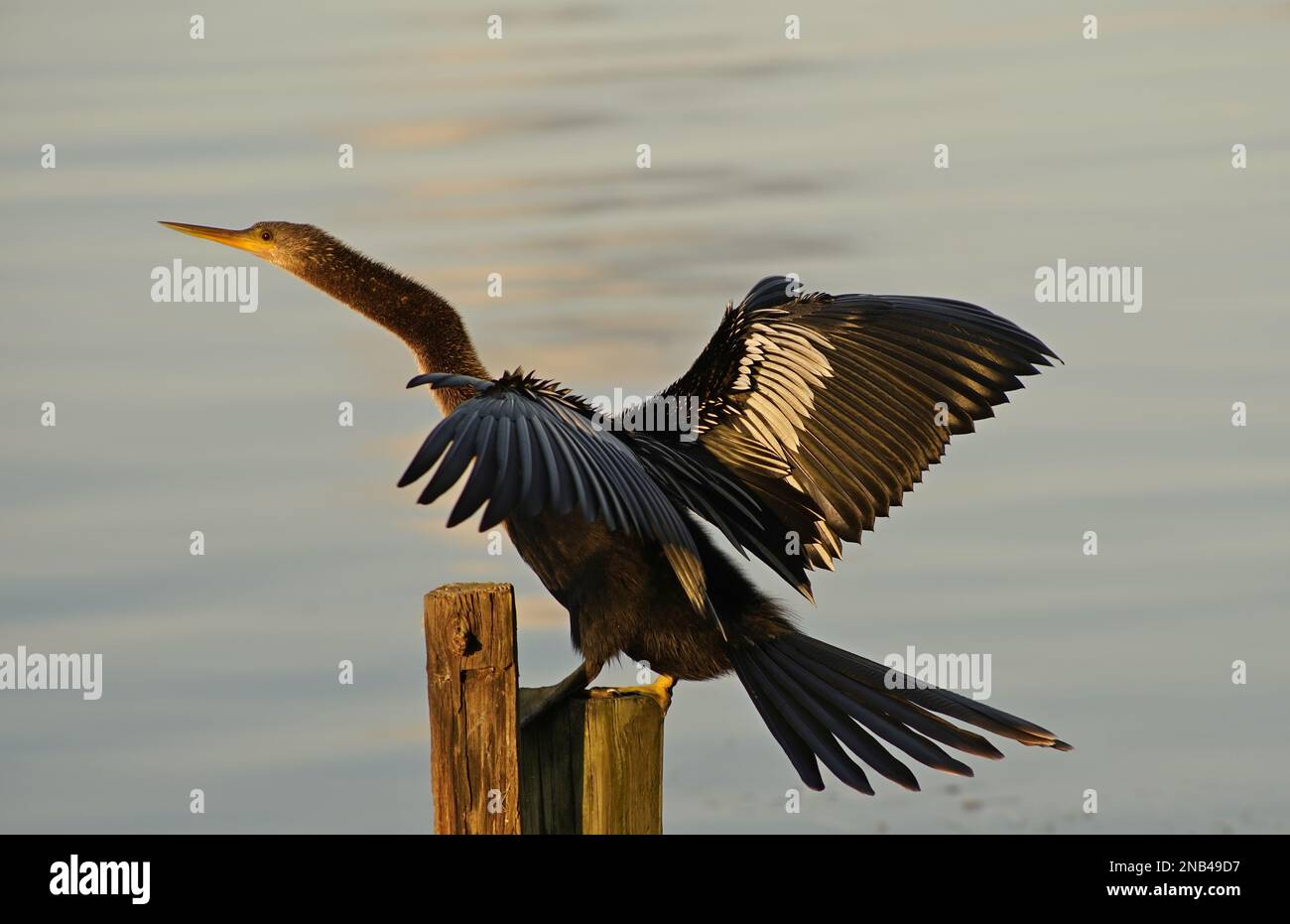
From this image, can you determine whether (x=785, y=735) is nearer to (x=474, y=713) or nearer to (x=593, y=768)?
(x=593, y=768)

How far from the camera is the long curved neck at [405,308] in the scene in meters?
5.55

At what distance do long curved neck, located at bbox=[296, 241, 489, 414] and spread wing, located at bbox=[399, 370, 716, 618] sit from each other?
138cm

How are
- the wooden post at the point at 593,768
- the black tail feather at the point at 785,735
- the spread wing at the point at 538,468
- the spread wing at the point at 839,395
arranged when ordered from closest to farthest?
the spread wing at the point at 538,468 → the wooden post at the point at 593,768 → the black tail feather at the point at 785,735 → the spread wing at the point at 839,395

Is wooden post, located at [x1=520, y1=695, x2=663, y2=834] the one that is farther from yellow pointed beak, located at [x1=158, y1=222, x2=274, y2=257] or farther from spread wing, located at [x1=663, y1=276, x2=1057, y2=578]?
yellow pointed beak, located at [x1=158, y1=222, x2=274, y2=257]

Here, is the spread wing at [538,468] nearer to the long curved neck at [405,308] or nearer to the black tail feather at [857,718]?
the black tail feather at [857,718]

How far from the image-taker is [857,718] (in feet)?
13.6

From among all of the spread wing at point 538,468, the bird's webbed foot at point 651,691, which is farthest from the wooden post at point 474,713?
the bird's webbed foot at point 651,691

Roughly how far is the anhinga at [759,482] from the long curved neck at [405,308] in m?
0.08

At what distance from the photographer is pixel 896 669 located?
432 cm

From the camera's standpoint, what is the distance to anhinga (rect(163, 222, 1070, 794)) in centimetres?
364

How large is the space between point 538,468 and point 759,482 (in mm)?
1402

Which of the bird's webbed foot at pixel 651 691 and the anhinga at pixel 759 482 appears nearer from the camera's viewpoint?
the anhinga at pixel 759 482

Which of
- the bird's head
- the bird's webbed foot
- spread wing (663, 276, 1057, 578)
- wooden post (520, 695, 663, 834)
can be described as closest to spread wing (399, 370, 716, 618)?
the bird's webbed foot

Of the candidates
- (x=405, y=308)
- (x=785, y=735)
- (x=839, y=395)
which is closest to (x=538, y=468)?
(x=785, y=735)
